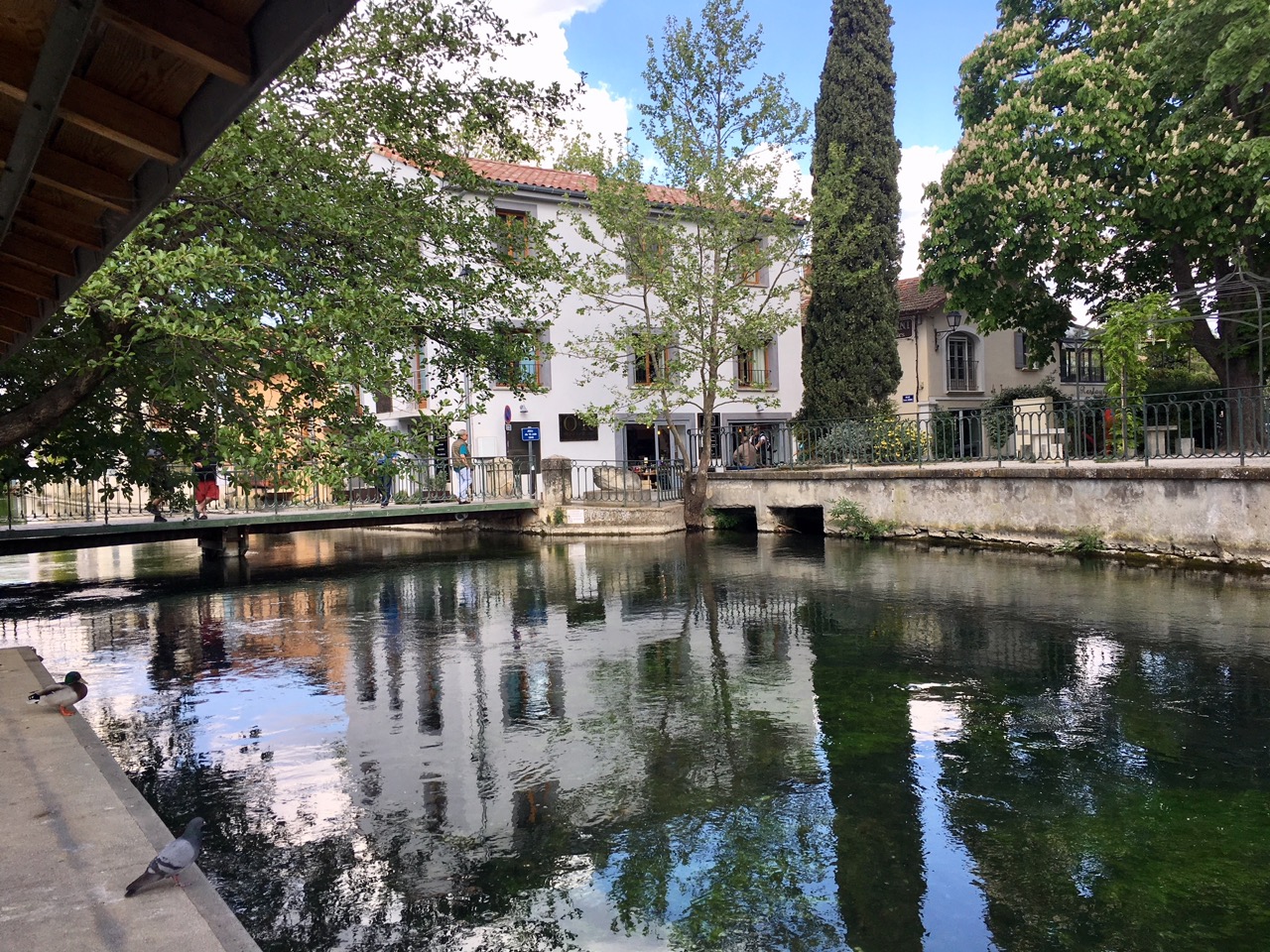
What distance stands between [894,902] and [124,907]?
10.6ft

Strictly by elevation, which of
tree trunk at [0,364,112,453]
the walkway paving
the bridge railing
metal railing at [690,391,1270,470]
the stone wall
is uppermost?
tree trunk at [0,364,112,453]

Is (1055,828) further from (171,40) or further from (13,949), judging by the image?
(171,40)

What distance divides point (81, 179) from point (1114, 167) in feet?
62.9

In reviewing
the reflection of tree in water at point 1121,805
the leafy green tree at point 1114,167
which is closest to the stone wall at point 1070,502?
the leafy green tree at point 1114,167

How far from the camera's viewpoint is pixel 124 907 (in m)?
3.50

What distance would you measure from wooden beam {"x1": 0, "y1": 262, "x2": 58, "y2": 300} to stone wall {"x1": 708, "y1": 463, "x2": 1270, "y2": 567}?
13.7 m

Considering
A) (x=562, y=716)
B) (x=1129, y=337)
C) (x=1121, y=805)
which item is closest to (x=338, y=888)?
(x=562, y=716)

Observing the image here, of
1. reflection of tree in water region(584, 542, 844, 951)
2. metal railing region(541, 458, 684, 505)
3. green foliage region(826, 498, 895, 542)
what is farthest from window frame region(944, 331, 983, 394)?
reflection of tree in water region(584, 542, 844, 951)

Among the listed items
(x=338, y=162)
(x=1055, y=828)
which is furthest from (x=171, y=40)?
(x=338, y=162)

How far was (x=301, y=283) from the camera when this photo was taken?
10.7 meters

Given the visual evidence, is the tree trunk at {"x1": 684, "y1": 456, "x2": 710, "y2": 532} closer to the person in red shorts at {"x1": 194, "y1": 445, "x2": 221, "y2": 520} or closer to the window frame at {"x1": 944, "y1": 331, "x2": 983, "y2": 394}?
the person in red shorts at {"x1": 194, "y1": 445, "x2": 221, "y2": 520}

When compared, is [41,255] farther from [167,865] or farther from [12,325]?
[167,865]

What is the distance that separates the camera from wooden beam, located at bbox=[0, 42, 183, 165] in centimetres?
286

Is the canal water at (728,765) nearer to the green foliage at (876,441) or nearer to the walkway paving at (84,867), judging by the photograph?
the walkway paving at (84,867)
